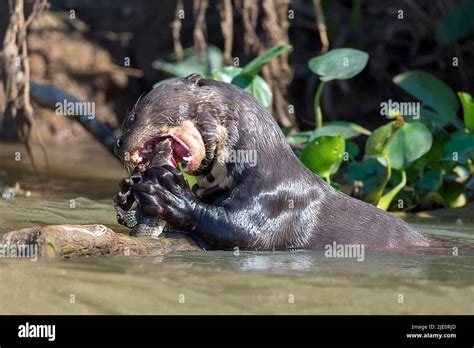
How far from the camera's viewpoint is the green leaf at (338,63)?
5.38 meters

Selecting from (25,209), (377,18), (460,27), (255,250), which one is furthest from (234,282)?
(377,18)

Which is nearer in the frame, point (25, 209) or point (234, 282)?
point (234, 282)

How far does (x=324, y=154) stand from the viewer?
5035 millimetres

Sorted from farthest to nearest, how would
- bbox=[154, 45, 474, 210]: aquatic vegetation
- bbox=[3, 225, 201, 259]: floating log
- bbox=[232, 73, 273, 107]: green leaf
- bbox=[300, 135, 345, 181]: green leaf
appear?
1. bbox=[232, 73, 273, 107]: green leaf
2. bbox=[154, 45, 474, 210]: aquatic vegetation
3. bbox=[300, 135, 345, 181]: green leaf
4. bbox=[3, 225, 201, 259]: floating log

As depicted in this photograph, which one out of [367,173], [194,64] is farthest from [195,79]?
[194,64]

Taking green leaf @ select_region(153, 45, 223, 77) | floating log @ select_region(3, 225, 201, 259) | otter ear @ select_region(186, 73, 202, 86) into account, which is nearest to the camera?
floating log @ select_region(3, 225, 201, 259)

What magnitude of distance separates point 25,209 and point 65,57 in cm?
466

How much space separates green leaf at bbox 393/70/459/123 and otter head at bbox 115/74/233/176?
2.16 metres

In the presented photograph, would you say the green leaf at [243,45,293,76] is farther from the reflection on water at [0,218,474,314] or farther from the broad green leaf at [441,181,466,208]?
the reflection on water at [0,218,474,314]

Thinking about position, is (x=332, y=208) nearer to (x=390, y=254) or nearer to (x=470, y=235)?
(x=390, y=254)

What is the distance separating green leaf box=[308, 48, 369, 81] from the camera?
17.7 feet

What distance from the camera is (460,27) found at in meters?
7.70

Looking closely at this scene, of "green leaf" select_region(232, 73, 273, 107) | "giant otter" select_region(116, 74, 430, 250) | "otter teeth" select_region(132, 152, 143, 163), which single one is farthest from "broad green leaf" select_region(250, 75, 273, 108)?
"otter teeth" select_region(132, 152, 143, 163)

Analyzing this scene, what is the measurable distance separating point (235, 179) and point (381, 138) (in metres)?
1.36
